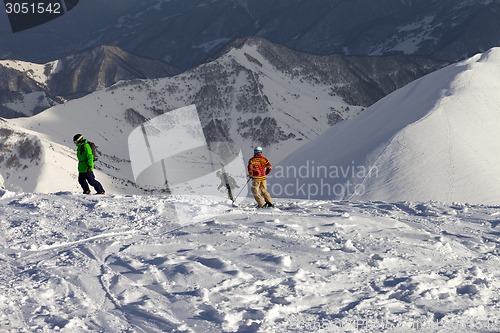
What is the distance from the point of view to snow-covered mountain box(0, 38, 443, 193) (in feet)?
308

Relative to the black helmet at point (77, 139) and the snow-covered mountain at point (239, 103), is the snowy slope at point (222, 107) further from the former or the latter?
the black helmet at point (77, 139)

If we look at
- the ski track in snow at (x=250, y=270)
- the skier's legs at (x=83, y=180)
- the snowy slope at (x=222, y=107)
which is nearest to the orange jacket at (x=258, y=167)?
the ski track in snow at (x=250, y=270)

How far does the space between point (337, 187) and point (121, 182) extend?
155 ft

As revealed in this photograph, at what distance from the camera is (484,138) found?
27719 mm

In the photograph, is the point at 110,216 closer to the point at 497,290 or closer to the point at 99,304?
the point at 99,304

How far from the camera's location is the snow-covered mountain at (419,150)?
24316 mm

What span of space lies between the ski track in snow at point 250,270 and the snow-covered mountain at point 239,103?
225 feet

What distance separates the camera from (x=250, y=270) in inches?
391

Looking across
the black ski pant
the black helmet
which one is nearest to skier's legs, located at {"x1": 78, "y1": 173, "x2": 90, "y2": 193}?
the black ski pant

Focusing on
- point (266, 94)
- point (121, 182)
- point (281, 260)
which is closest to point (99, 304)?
point (281, 260)

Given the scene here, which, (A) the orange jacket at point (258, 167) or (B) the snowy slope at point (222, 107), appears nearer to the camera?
(A) the orange jacket at point (258, 167)

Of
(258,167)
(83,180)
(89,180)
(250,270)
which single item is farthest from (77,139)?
(250,270)

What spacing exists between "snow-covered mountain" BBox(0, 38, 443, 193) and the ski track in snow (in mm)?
68440

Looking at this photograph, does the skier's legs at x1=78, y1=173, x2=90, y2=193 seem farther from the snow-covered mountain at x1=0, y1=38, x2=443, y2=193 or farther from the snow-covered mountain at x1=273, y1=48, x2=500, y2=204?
the snow-covered mountain at x1=0, y1=38, x2=443, y2=193
